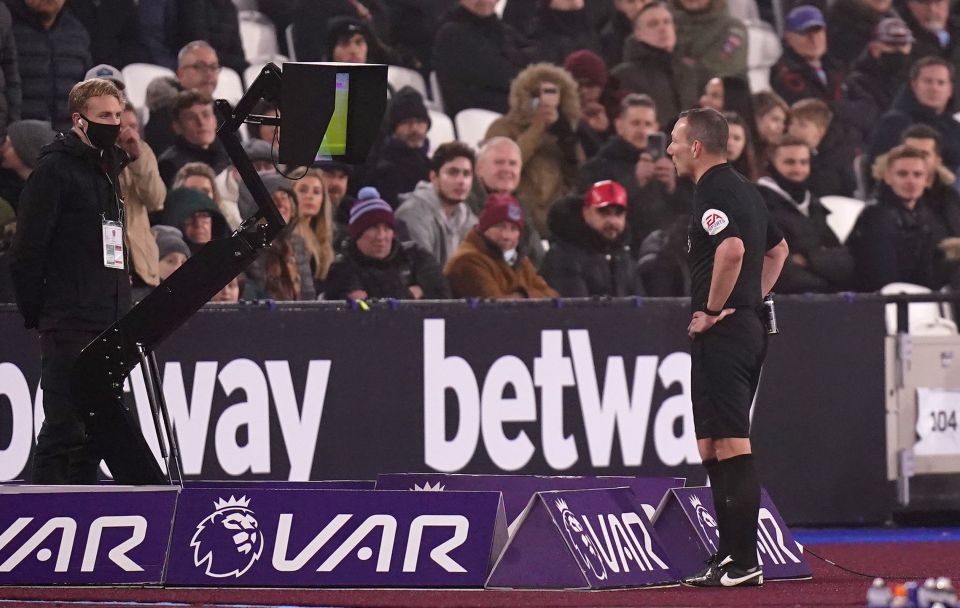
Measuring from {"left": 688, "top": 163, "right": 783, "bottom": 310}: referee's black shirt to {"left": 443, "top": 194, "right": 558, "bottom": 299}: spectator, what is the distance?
3872mm

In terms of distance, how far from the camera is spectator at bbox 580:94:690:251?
39.0 ft

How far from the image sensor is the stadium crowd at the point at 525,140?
10.2m

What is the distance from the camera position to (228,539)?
657cm

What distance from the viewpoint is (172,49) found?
11062mm

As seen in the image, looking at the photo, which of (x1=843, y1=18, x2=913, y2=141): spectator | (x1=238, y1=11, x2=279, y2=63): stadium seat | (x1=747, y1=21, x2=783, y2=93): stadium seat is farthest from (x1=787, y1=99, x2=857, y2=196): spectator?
(x1=238, y1=11, x2=279, y2=63): stadium seat

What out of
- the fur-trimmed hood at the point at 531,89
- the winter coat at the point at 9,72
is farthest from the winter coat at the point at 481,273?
the winter coat at the point at 9,72

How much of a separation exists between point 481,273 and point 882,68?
5446 millimetres

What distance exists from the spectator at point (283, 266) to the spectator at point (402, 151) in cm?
103

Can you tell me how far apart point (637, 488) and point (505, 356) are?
9.70 feet

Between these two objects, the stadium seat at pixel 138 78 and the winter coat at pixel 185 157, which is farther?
the stadium seat at pixel 138 78

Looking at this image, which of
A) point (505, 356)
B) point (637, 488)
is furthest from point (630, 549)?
point (505, 356)

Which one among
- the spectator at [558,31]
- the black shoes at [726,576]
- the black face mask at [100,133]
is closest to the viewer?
the black shoes at [726,576]

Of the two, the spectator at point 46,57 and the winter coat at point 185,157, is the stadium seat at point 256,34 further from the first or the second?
the spectator at point 46,57

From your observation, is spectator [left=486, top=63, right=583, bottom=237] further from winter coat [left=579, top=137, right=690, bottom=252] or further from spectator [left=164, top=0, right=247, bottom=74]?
spectator [left=164, top=0, right=247, bottom=74]
